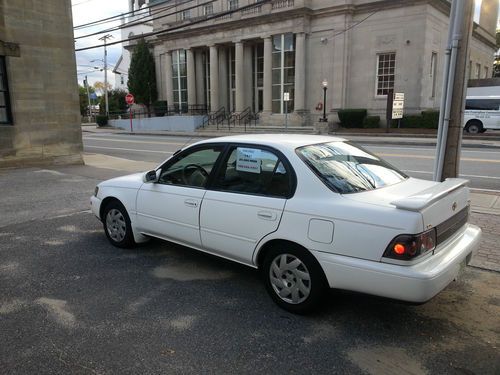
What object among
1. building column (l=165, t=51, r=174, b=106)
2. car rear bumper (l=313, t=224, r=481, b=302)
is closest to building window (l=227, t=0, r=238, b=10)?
building column (l=165, t=51, r=174, b=106)

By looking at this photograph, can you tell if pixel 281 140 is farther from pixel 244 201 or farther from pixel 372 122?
Answer: pixel 372 122

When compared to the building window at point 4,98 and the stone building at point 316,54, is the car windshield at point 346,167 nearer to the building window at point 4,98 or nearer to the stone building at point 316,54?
the building window at point 4,98

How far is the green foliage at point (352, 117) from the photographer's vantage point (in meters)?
30.9

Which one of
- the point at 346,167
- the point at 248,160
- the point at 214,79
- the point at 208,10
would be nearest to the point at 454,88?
the point at 346,167

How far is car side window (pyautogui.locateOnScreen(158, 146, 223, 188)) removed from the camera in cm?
450

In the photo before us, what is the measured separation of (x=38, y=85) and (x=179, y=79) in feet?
102

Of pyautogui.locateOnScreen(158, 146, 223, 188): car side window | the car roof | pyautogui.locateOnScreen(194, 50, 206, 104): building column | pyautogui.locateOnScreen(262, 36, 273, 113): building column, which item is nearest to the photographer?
the car roof

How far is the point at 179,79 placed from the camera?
43.2m

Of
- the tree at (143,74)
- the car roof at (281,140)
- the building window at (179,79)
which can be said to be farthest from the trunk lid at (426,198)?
the tree at (143,74)

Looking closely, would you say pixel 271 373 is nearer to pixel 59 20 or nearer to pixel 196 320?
pixel 196 320

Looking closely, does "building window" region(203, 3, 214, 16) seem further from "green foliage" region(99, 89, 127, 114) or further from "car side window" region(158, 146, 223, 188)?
"car side window" region(158, 146, 223, 188)

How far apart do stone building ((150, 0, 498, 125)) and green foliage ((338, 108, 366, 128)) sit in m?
1.18

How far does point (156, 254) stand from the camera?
17.3 feet

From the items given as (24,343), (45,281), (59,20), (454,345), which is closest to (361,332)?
(454,345)
